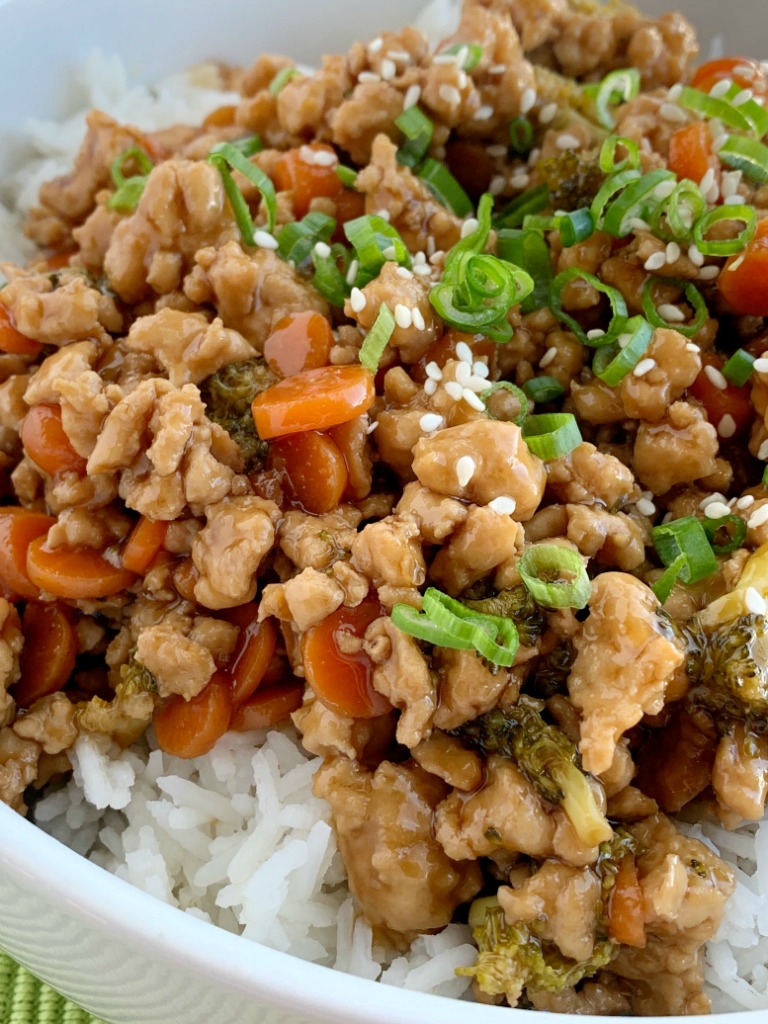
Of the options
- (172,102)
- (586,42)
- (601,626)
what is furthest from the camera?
(172,102)

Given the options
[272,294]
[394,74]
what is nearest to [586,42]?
[394,74]

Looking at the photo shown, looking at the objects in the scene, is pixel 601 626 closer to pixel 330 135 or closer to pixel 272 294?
pixel 272 294

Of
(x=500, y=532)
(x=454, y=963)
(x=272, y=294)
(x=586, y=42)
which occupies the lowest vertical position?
(x=454, y=963)

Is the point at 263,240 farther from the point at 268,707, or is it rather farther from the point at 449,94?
the point at 268,707

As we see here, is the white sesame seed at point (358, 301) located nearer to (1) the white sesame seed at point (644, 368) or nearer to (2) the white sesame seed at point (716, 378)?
(1) the white sesame seed at point (644, 368)

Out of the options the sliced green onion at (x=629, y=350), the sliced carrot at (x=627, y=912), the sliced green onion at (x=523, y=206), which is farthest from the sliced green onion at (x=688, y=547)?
the sliced green onion at (x=523, y=206)

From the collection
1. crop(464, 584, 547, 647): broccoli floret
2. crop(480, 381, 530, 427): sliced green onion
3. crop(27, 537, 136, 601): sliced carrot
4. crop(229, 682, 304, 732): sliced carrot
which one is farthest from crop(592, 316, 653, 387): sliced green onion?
crop(27, 537, 136, 601): sliced carrot

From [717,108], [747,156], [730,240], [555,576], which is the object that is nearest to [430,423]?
[555,576]
